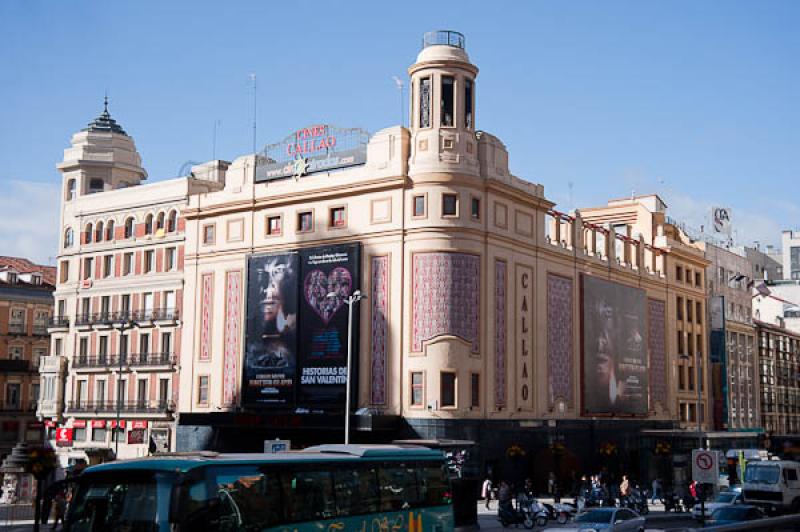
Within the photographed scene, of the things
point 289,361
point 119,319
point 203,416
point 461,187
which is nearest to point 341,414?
point 289,361

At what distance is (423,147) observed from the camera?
186 ft

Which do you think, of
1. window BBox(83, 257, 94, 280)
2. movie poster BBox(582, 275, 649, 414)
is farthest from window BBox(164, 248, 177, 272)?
movie poster BBox(582, 275, 649, 414)

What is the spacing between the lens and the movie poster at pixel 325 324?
58.0 metres

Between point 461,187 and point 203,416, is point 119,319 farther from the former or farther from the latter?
point 461,187

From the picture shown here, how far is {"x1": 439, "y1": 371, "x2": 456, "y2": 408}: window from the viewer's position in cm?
5478

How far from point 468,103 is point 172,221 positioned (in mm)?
24682

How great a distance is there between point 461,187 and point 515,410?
13.7 meters

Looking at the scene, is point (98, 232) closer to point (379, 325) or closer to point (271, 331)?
point (271, 331)

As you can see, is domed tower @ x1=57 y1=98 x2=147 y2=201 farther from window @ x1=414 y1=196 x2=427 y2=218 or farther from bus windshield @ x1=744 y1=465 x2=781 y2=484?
bus windshield @ x1=744 y1=465 x2=781 y2=484

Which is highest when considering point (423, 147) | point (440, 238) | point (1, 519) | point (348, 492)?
point (423, 147)

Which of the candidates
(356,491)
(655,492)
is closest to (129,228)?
(655,492)

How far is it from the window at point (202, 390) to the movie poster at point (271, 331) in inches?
149

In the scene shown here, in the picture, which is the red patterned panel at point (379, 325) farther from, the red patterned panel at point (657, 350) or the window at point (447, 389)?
the red patterned panel at point (657, 350)

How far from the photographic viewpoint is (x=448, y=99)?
5759 cm
